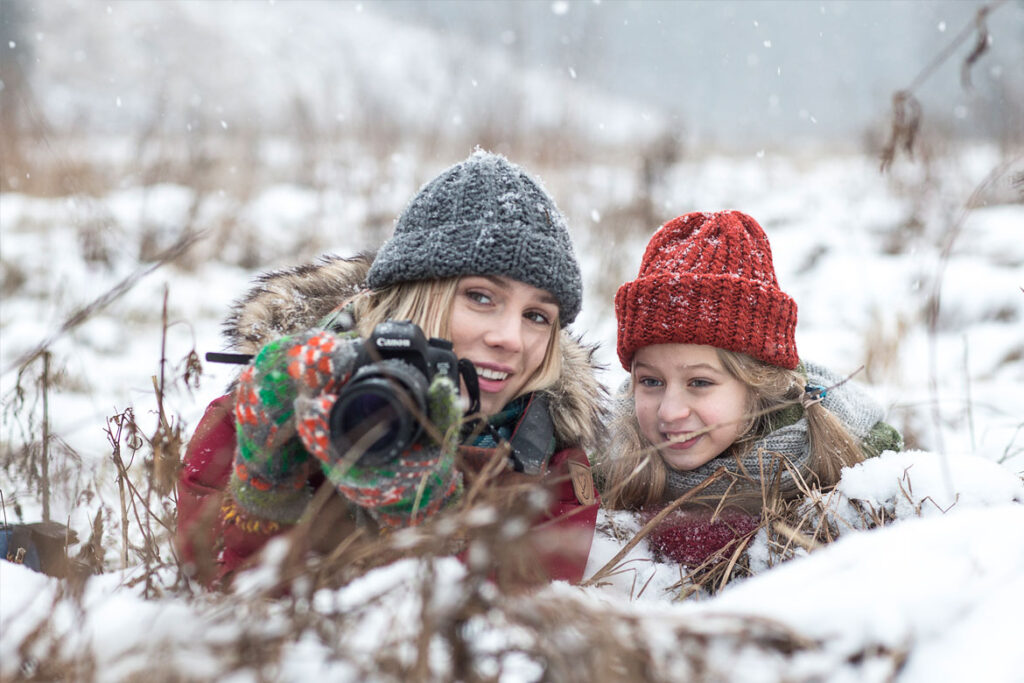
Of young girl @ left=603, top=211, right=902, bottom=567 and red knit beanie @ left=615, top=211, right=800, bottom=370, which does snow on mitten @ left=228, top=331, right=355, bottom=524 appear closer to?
young girl @ left=603, top=211, right=902, bottom=567

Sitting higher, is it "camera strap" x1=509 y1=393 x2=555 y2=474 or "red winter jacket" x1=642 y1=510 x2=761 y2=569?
"camera strap" x1=509 y1=393 x2=555 y2=474

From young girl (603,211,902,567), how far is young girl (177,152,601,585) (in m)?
0.20

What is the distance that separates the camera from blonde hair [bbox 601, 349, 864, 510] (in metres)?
1.89

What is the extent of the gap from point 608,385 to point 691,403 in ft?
2.37

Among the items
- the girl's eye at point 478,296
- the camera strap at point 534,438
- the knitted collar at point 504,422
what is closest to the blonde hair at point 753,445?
the camera strap at point 534,438

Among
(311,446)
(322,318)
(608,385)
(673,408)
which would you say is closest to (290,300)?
(322,318)

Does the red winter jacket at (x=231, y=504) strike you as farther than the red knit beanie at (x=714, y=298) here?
No

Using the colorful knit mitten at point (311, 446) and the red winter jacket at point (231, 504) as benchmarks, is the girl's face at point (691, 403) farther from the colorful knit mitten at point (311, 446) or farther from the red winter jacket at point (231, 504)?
the colorful knit mitten at point (311, 446)

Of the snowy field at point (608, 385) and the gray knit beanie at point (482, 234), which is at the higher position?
the gray knit beanie at point (482, 234)

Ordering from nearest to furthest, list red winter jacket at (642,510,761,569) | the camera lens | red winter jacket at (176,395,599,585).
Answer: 1. the camera lens
2. red winter jacket at (176,395,599,585)
3. red winter jacket at (642,510,761,569)

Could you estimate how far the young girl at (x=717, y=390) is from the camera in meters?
1.89

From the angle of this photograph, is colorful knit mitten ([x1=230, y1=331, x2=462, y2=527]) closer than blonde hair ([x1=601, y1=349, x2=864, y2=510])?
Yes

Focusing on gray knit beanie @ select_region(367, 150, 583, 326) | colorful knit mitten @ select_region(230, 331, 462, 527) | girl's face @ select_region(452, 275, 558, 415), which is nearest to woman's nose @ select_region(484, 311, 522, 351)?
girl's face @ select_region(452, 275, 558, 415)

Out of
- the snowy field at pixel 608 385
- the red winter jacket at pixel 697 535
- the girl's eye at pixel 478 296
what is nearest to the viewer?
the snowy field at pixel 608 385
